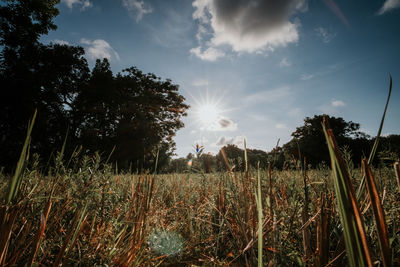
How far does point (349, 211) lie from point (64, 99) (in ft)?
67.9

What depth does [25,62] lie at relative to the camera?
1317 cm

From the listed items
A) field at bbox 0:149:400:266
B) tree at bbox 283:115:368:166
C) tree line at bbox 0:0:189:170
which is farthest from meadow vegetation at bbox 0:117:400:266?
tree at bbox 283:115:368:166

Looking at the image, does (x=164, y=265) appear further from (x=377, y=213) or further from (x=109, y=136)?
(x=109, y=136)

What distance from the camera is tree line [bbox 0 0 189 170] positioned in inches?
469

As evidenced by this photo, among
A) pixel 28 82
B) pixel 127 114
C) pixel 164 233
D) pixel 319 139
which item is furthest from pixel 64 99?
pixel 319 139

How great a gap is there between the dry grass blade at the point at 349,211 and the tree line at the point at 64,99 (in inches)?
276

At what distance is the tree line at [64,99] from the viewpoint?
11.9 m

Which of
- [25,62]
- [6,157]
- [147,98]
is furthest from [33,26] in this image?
[147,98]

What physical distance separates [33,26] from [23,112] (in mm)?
6393

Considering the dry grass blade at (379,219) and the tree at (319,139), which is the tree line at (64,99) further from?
the tree at (319,139)

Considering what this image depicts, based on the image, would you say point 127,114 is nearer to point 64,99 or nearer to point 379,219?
point 64,99

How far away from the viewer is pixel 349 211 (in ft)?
1.26

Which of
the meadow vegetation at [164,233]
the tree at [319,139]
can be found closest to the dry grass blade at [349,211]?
the meadow vegetation at [164,233]

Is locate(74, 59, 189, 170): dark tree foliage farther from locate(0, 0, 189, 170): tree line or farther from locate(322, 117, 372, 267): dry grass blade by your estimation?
locate(322, 117, 372, 267): dry grass blade
